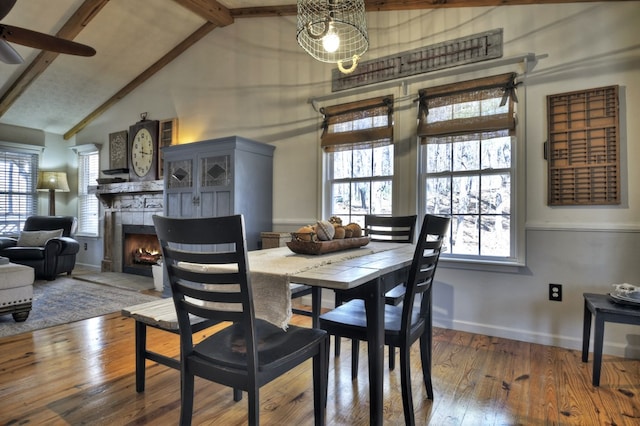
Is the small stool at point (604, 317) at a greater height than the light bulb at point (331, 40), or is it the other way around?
→ the light bulb at point (331, 40)

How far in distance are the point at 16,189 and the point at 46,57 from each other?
2.86 m

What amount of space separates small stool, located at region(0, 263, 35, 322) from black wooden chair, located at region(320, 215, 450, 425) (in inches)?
117

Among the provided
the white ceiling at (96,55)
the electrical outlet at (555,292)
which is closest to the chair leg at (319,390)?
the electrical outlet at (555,292)

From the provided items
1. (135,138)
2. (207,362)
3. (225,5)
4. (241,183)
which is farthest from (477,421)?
(135,138)

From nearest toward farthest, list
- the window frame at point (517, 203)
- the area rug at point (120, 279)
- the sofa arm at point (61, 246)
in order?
the window frame at point (517, 203) < the area rug at point (120, 279) < the sofa arm at point (61, 246)

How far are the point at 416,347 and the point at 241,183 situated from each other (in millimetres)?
2348

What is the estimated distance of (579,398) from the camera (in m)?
1.94

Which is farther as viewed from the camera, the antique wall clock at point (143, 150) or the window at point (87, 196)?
the window at point (87, 196)

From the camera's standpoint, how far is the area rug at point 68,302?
3156mm

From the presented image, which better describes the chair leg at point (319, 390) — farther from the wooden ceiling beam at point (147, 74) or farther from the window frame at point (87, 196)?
the window frame at point (87, 196)

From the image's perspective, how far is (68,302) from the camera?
12.8 ft

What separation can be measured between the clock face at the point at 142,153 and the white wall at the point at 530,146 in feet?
7.19

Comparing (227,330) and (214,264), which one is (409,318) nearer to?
(227,330)

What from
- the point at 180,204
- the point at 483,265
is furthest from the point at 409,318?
the point at 180,204
